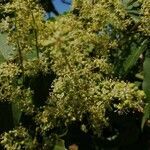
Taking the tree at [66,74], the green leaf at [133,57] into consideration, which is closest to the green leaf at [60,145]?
the tree at [66,74]

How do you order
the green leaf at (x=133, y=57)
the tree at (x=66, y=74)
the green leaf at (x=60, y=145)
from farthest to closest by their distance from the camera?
the green leaf at (x=133, y=57) → the green leaf at (x=60, y=145) → the tree at (x=66, y=74)


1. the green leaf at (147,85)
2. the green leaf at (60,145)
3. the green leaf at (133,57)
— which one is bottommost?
the green leaf at (60,145)

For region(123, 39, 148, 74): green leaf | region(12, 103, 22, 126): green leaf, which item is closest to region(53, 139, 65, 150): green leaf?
region(12, 103, 22, 126): green leaf

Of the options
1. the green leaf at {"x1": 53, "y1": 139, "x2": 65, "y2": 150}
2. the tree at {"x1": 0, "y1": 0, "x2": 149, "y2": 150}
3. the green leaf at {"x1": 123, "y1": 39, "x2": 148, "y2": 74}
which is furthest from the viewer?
the green leaf at {"x1": 123, "y1": 39, "x2": 148, "y2": 74}

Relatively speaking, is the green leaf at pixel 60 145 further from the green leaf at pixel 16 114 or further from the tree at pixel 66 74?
the green leaf at pixel 16 114

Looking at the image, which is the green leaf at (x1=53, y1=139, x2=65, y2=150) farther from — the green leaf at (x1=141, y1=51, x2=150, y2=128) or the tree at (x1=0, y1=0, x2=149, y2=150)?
the green leaf at (x1=141, y1=51, x2=150, y2=128)

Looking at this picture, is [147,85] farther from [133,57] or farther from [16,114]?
[16,114]

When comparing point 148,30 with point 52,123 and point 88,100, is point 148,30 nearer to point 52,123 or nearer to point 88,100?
point 88,100

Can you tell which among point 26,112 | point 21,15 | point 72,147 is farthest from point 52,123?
point 21,15

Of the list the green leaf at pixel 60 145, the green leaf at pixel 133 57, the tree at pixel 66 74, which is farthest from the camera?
the green leaf at pixel 133 57
